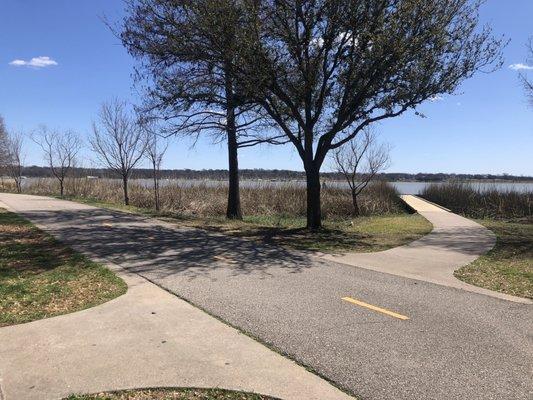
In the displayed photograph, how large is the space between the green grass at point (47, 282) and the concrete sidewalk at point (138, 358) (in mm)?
502

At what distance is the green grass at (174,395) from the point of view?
4.06 m

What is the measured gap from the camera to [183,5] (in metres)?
13.5

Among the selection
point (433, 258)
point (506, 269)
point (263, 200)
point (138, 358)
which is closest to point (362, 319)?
point (138, 358)

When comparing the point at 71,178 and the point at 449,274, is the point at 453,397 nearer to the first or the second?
the point at 449,274

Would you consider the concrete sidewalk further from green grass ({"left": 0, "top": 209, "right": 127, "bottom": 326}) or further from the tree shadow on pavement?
the tree shadow on pavement

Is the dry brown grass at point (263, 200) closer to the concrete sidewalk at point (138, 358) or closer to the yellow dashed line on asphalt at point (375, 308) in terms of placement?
the yellow dashed line on asphalt at point (375, 308)

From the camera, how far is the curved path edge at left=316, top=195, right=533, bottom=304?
348 inches

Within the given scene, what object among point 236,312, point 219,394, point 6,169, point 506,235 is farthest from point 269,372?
point 6,169

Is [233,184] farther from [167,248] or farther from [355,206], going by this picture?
[167,248]

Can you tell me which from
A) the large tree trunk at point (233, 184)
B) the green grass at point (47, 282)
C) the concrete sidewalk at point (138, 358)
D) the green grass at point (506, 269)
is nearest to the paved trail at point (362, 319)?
the concrete sidewalk at point (138, 358)

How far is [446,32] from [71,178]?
113 ft

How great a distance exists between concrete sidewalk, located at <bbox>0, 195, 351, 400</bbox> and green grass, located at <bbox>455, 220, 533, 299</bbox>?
4.78 metres

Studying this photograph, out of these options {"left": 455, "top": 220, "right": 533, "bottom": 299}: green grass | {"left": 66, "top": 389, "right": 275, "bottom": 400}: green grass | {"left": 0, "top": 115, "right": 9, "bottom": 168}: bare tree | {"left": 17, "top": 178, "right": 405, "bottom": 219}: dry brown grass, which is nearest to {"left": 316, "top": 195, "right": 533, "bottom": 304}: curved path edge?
{"left": 455, "top": 220, "right": 533, "bottom": 299}: green grass

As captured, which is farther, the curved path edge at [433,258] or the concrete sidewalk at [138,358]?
the curved path edge at [433,258]
